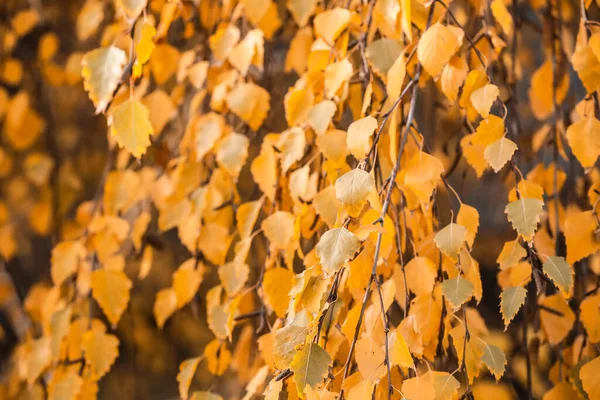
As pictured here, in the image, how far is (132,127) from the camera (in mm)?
661

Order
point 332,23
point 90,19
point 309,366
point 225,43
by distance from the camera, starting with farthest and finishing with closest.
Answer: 1. point 90,19
2. point 225,43
3. point 332,23
4. point 309,366

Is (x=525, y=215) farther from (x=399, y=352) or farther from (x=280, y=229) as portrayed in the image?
(x=280, y=229)

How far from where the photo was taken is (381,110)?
71 centimetres

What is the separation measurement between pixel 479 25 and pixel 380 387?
67cm

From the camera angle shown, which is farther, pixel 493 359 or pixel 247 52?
pixel 247 52

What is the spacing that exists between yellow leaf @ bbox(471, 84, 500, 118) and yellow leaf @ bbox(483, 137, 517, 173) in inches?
1.3

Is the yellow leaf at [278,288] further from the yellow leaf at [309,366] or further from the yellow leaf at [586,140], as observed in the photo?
the yellow leaf at [586,140]

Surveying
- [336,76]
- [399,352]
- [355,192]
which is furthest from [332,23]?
[399,352]

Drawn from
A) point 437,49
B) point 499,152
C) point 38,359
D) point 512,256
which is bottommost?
point 38,359

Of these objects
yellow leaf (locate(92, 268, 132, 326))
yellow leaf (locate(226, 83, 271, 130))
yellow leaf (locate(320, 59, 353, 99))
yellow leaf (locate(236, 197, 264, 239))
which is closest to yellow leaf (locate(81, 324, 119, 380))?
yellow leaf (locate(92, 268, 132, 326))

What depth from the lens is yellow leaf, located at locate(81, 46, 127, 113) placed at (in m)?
0.65

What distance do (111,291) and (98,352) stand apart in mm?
90

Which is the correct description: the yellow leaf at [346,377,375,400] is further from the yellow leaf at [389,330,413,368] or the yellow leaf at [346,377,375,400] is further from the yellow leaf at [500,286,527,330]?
the yellow leaf at [500,286,527,330]

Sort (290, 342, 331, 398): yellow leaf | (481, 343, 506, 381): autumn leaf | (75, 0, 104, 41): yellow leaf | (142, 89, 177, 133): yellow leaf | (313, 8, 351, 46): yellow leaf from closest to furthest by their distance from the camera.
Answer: (290, 342, 331, 398): yellow leaf, (481, 343, 506, 381): autumn leaf, (313, 8, 351, 46): yellow leaf, (142, 89, 177, 133): yellow leaf, (75, 0, 104, 41): yellow leaf
